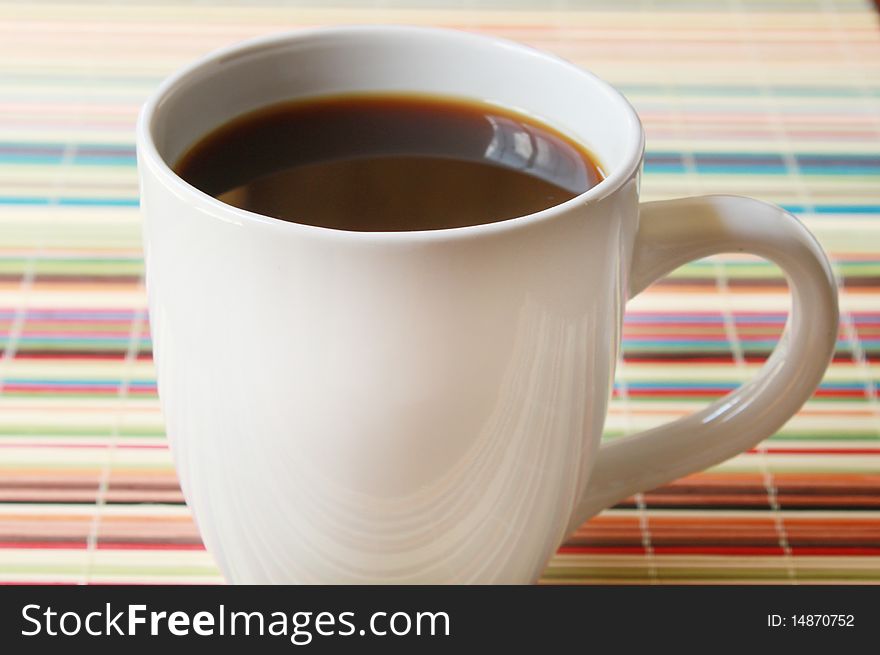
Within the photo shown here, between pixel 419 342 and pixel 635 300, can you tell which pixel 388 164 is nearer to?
pixel 419 342

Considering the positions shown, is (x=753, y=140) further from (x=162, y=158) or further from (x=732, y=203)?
(x=162, y=158)

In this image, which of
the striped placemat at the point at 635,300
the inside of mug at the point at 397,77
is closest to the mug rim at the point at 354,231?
the inside of mug at the point at 397,77

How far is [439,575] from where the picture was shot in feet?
1.77

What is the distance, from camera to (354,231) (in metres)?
0.47

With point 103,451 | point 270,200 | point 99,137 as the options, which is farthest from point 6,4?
point 270,200

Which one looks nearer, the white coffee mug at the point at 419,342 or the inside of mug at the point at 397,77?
the white coffee mug at the point at 419,342

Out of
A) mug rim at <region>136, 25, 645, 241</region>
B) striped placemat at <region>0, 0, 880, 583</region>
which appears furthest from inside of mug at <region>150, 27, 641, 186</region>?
striped placemat at <region>0, 0, 880, 583</region>

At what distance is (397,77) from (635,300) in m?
0.32

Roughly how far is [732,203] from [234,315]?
22 cm

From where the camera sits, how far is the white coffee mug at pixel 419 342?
0.45m

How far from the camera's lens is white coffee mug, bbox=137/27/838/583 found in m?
0.45

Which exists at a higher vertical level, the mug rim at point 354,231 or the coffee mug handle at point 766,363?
the mug rim at point 354,231

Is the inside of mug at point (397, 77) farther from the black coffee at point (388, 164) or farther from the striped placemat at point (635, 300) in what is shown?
the striped placemat at point (635, 300)

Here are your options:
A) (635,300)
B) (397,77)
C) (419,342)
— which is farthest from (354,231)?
(635,300)
